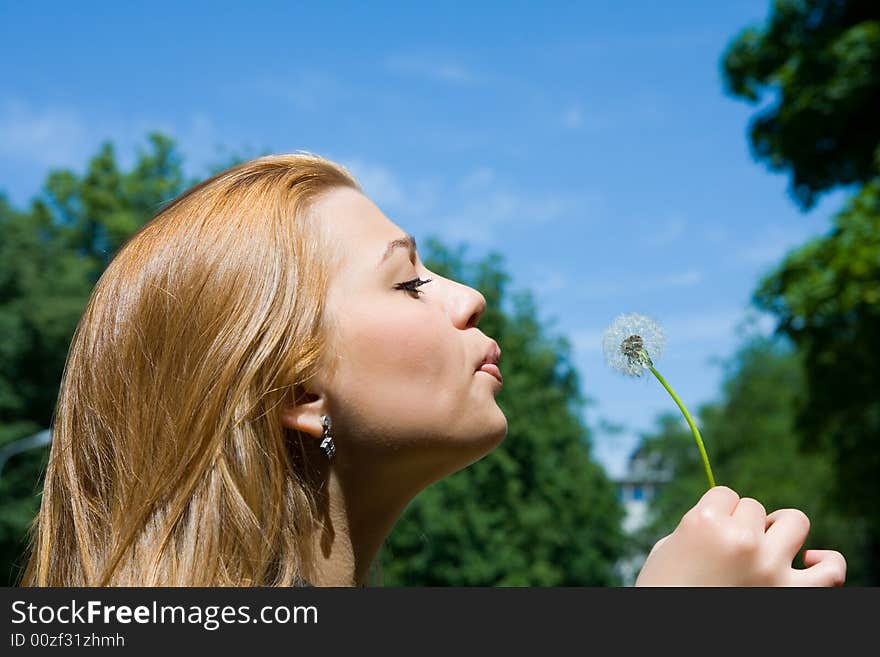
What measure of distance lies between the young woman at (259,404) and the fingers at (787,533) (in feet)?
0.82

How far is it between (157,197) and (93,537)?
34.1 metres

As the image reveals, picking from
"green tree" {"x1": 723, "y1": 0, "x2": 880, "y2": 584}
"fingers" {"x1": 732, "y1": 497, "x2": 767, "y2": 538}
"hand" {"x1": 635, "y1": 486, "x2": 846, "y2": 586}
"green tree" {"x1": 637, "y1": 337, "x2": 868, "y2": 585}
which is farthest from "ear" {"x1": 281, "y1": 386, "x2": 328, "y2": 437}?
"green tree" {"x1": 637, "y1": 337, "x2": 868, "y2": 585}

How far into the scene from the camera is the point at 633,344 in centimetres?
197

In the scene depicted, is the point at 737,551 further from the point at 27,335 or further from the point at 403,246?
the point at 27,335

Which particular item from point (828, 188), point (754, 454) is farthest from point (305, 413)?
point (754, 454)

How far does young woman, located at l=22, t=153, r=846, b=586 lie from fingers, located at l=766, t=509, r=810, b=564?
0.82ft

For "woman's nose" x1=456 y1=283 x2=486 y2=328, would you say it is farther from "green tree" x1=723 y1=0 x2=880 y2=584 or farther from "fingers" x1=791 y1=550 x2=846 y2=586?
"green tree" x1=723 y1=0 x2=880 y2=584

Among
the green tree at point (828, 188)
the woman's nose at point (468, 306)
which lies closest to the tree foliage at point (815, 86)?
the green tree at point (828, 188)

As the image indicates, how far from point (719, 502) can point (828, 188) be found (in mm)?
15994

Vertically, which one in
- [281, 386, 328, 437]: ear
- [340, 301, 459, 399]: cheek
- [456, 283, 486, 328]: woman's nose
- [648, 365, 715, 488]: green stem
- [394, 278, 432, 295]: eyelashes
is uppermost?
[394, 278, 432, 295]: eyelashes

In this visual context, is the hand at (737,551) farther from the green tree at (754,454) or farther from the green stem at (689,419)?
the green tree at (754,454)

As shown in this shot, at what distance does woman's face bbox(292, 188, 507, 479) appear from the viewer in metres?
2.03

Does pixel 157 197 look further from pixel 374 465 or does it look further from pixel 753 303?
pixel 374 465

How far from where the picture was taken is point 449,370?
206 cm
